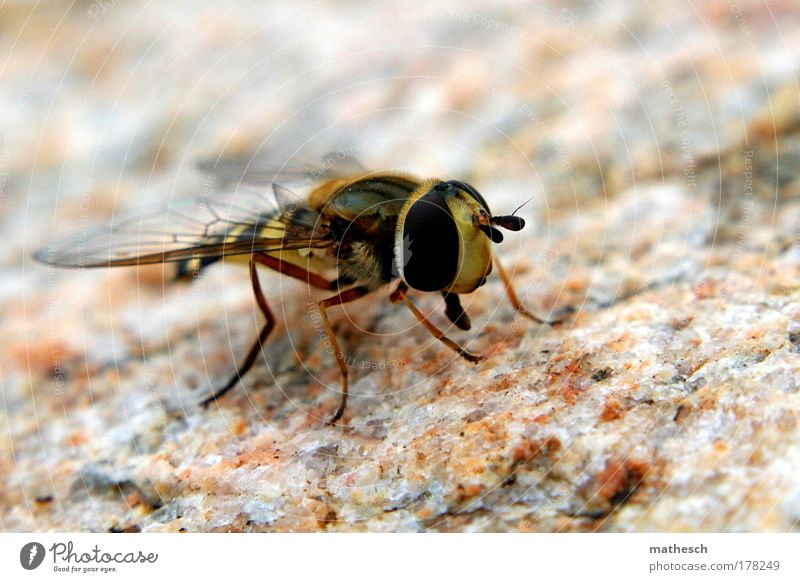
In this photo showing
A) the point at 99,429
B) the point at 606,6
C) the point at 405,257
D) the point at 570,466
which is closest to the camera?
the point at 570,466

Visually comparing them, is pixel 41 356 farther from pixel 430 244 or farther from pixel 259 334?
pixel 430 244

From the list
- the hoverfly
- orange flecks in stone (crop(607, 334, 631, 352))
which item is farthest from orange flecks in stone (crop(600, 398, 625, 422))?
the hoverfly

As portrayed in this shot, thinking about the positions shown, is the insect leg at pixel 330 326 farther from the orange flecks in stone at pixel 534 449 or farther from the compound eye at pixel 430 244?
the orange flecks in stone at pixel 534 449

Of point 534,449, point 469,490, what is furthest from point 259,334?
point 534,449

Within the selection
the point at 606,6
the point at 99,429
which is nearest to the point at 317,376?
the point at 99,429

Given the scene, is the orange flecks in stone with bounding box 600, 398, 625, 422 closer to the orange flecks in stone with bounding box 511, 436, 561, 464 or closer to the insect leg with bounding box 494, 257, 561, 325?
the orange flecks in stone with bounding box 511, 436, 561, 464
